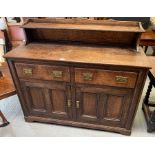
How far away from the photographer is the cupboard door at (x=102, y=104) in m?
1.50

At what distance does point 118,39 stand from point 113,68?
38cm

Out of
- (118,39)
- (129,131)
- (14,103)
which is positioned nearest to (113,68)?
(118,39)

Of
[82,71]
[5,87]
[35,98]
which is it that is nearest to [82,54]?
[82,71]

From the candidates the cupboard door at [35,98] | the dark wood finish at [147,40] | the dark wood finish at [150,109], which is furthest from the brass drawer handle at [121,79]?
the dark wood finish at [147,40]

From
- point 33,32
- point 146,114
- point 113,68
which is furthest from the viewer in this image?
point 146,114

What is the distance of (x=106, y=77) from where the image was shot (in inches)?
55.2

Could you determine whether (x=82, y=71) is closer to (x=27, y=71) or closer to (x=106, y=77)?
(x=106, y=77)

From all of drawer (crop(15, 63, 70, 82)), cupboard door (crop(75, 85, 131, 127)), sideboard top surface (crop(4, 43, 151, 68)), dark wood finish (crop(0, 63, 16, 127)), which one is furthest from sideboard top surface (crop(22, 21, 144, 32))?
dark wood finish (crop(0, 63, 16, 127))

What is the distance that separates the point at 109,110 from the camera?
64.4 inches

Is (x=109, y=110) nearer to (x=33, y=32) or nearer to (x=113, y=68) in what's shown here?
(x=113, y=68)

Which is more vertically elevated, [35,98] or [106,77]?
[106,77]

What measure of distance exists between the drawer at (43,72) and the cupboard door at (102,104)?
0.60 feet

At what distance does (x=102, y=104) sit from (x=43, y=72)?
2.04ft

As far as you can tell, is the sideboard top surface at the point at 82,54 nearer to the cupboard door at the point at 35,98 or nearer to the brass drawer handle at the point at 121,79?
the brass drawer handle at the point at 121,79
